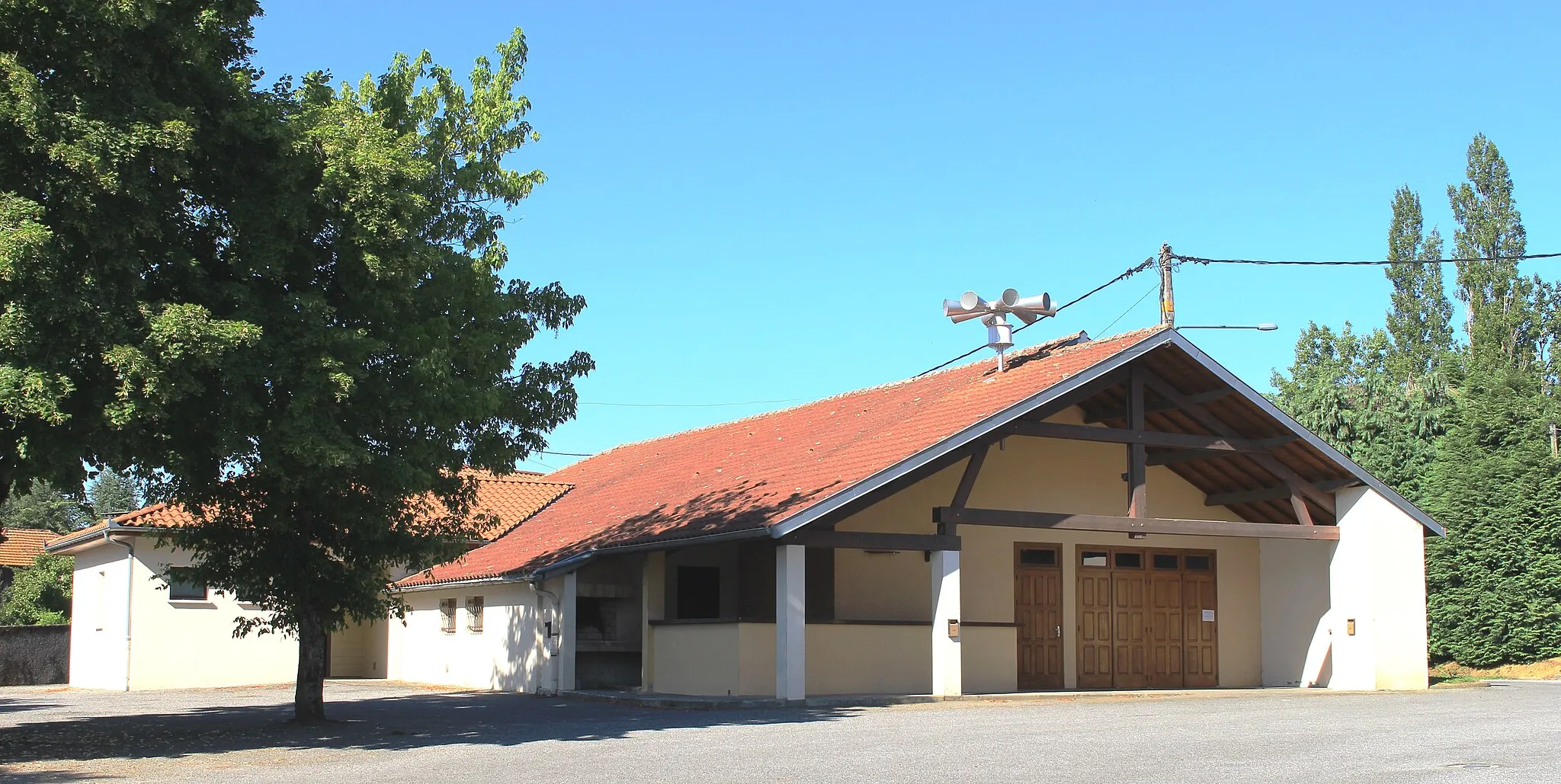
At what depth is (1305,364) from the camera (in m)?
53.5

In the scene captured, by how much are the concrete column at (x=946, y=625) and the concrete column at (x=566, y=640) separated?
18.6ft

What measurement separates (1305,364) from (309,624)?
45133mm


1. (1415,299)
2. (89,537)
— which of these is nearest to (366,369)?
(89,537)

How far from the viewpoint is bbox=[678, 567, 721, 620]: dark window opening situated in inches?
A: 896

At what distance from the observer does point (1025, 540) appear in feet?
75.5

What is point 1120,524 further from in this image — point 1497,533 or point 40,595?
point 40,595

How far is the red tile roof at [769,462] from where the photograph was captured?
62.2 feet

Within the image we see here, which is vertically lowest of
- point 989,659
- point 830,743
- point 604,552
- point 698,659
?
point 830,743

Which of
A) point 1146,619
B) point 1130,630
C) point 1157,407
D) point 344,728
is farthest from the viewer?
point 1146,619

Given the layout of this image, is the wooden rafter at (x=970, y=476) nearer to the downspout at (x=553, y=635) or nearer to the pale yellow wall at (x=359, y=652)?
the downspout at (x=553, y=635)

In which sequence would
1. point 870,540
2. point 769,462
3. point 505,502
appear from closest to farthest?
point 870,540
point 769,462
point 505,502

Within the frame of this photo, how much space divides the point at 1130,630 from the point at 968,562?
11.2 feet

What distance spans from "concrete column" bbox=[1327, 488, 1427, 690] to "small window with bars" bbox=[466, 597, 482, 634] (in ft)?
44.6

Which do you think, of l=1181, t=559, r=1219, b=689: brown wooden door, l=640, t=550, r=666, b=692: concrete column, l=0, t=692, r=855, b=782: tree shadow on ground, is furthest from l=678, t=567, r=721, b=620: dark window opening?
l=1181, t=559, r=1219, b=689: brown wooden door
